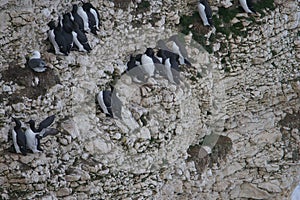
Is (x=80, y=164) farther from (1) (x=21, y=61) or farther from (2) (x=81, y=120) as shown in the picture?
(1) (x=21, y=61)

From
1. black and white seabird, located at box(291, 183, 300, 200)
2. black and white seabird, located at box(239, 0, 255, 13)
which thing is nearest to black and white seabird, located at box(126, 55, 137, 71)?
black and white seabird, located at box(239, 0, 255, 13)

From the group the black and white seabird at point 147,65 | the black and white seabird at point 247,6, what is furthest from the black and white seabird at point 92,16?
the black and white seabird at point 247,6

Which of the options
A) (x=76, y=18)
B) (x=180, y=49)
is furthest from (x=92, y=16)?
(x=180, y=49)

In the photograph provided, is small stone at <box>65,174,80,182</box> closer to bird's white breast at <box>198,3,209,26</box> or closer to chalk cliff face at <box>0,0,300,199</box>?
chalk cliff face at <box>0,0,300,199</box>

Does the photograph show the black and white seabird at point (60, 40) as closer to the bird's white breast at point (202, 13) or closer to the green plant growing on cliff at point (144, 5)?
the green plant growing on cliff at point (144, 5)

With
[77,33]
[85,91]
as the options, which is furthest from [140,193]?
[77,33]

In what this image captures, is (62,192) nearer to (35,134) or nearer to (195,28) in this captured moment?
(35,134)

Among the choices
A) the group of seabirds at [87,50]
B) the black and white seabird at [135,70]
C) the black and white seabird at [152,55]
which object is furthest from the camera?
the black and white seabird at [152,55]

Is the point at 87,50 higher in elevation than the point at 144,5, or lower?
lower
